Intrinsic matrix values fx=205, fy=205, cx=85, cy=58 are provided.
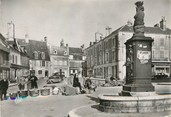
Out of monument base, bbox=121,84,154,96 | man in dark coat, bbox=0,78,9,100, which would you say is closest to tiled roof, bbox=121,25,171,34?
man in dark coat, bbox=0,78,9,100

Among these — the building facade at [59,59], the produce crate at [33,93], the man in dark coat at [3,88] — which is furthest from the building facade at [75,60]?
the man in dark coat at [3,88]

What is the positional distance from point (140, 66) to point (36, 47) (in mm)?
46201

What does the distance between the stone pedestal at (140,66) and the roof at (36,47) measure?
44.6 m

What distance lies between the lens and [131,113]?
645cm

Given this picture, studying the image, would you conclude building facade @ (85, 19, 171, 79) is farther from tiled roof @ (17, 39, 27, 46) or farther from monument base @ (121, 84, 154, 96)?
monument base @ (121, 84, 154, 96)

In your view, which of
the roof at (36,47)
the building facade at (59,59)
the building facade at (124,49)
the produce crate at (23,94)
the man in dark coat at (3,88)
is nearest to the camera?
the man in dark coat at (3,88)

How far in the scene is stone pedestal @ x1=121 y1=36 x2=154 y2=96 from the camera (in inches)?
296

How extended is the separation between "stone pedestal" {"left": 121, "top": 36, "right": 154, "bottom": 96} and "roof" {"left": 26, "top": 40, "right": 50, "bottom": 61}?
146 feet

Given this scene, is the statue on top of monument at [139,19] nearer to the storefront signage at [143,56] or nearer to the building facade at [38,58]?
the storefront signage at [143,56]

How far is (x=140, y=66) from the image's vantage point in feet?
25.0

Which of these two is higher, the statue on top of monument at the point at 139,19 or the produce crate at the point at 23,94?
the statue on top of monument at the point at 139,19

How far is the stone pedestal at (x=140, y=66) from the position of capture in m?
7.53

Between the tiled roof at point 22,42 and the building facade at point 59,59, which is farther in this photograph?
the building facade at point 59,59

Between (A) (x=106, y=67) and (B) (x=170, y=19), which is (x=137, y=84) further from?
(A) (x=106, y=67)
